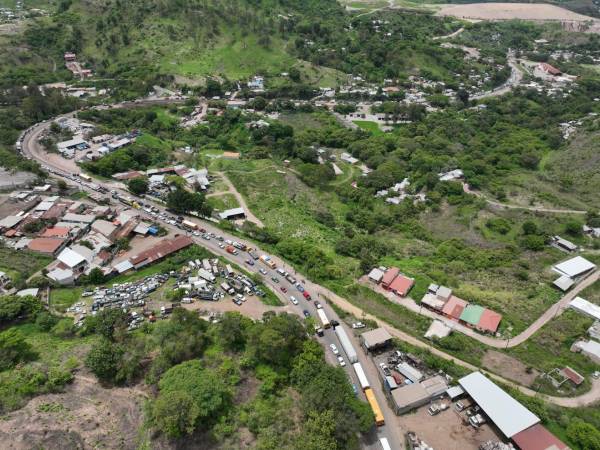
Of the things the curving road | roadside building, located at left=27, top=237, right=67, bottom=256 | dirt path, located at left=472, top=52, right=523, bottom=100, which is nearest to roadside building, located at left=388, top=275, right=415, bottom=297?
the curving road

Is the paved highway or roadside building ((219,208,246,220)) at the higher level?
the paved highway

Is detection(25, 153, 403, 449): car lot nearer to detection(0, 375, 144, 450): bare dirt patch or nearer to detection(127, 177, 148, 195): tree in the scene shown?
detection(127, 177, 148, 195): tree

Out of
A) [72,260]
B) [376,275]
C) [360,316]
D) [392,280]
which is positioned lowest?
[72,260]

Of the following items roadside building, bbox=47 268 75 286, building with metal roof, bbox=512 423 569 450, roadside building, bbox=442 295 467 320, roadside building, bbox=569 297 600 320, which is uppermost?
building with metal roof, bbox=512 423 569 450

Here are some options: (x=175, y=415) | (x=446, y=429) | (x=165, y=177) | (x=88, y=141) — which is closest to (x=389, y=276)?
(x=446, y=429)

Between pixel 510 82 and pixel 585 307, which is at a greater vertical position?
pixel 585 307

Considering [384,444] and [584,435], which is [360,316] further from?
[584,435]

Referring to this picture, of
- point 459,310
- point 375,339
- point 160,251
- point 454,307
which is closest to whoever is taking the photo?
point 375,339
